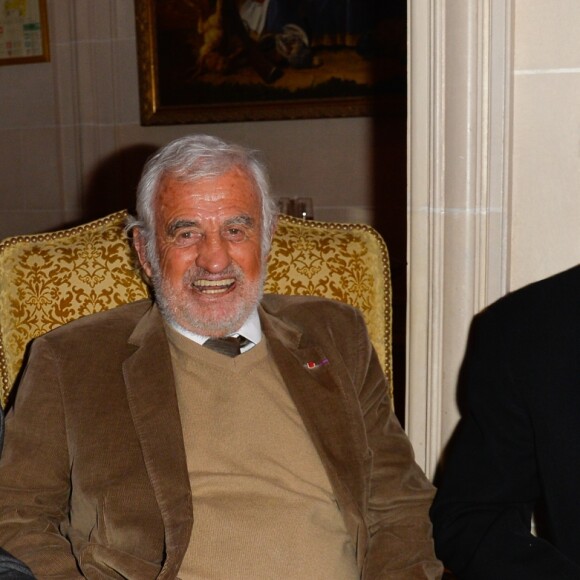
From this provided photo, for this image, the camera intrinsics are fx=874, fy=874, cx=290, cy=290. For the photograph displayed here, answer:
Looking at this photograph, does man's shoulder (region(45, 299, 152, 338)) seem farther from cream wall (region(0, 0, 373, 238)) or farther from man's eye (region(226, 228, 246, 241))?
cream wall (region(0, 0, 373, 238))

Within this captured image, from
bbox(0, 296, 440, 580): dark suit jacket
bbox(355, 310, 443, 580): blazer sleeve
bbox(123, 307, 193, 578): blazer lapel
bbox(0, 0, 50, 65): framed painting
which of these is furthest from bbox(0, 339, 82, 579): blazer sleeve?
bbox(0, 0, 50, 65): framed painting

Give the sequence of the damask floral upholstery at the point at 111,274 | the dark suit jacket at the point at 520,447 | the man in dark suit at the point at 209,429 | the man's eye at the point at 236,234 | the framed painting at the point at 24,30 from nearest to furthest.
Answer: the dark suit jacket at the point at 520,447 < the man in dark suit at the point at 209,429 < the man's eye at the point at 236,234 < the damask floral upholstery at the point at 111,274 < the framed painting at the point at 24,30

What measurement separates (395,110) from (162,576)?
315cm

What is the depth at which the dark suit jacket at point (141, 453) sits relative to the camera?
1668 mm

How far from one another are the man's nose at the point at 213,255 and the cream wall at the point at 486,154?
1.41 ft

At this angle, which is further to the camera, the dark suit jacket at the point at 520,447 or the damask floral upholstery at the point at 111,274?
the damask floral upholstery at the point at 111,274

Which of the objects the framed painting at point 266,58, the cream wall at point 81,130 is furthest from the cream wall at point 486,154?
the cream wall at point 81,130

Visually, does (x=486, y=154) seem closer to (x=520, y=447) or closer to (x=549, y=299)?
(x=549, y=299)

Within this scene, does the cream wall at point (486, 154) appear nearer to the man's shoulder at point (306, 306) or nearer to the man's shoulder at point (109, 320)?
the man's shoulder at point (306, 306)

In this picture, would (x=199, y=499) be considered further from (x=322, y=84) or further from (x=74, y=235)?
(x=322, y=84)

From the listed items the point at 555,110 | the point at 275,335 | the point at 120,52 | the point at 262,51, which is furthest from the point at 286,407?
the point at 120,52

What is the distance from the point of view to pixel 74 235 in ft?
6.91

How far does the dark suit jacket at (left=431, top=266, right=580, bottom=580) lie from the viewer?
5.16ft

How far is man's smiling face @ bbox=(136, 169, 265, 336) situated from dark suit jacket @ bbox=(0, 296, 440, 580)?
9 centimetres
